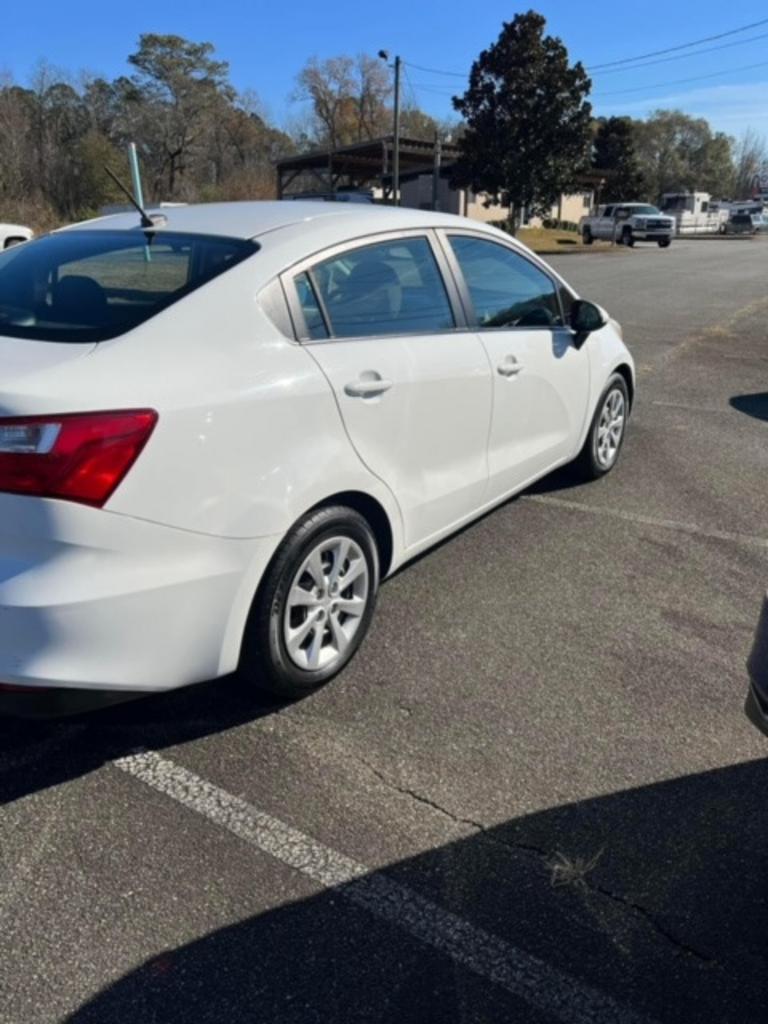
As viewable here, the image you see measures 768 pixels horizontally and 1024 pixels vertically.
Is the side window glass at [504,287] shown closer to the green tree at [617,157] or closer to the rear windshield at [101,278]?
the rear windshield at [101,278]

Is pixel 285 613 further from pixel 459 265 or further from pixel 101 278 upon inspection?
pixel 459 265

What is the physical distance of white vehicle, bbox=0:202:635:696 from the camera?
7.47 feet

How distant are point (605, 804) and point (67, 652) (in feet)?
5.48

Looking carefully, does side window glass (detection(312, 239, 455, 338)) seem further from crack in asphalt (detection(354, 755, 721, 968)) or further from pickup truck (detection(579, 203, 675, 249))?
pickup truck (detection(579, 203, 675, 249))

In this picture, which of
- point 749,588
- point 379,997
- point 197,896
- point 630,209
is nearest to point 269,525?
point 197,896

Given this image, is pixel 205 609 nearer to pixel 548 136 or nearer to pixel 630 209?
pixel 548 136

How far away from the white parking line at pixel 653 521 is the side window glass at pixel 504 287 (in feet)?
3.69

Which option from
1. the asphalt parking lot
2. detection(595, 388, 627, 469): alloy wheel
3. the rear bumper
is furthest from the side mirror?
the rear bumper

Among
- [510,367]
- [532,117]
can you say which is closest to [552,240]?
[532,117]

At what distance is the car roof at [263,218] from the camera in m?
3.20

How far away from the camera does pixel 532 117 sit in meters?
37.6

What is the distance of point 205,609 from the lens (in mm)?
2568

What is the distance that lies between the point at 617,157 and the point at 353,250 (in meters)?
69.1

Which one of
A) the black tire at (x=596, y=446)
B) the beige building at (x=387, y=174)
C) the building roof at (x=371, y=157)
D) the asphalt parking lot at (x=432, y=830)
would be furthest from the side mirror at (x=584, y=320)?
the building roof at (x=371, y=157)
